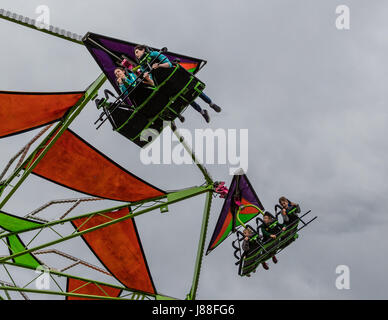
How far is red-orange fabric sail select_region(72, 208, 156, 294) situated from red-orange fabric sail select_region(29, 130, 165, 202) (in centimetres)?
143

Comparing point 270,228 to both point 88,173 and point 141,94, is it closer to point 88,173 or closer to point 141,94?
point 88,173

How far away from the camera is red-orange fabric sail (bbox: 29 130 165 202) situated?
11.8 m

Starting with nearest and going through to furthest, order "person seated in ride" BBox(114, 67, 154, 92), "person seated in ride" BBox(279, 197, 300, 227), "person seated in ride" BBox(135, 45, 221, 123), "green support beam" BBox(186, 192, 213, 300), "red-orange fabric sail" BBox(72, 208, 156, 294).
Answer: "person seated in ride" BBox(135, 45, 221, 123) → "person seated in ride" BBox(114, 67, 154, 92) → "person seated in ride" BBox(279, 197, 300, 227) → "green support beam" BBox(186, 192, 213, 300) → "red-orange fabric sail" BBox(72, 208, 156, 294)

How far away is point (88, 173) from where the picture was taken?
12227mm

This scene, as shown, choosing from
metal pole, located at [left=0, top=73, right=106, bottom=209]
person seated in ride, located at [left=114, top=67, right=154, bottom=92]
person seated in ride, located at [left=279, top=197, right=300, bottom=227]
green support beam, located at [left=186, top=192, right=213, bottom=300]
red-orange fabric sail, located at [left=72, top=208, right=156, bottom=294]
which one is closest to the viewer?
person seated in ride, located at [left=114, top=67, right=154, bottom=92]

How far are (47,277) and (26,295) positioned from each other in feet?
7.73

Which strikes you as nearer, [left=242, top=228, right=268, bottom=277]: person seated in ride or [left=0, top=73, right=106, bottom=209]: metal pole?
[left=0, top=73, right=106, bottom=209]: metal pole

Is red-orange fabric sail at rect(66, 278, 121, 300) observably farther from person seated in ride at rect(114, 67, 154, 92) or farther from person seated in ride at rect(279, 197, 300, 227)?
person seated in ride at rect(114, 67, 154, 92)

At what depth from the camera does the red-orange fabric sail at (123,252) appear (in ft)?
45.4


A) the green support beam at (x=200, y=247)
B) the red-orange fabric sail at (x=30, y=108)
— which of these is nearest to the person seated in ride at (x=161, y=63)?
the red-orange fabric sail at (x=30, y=108)

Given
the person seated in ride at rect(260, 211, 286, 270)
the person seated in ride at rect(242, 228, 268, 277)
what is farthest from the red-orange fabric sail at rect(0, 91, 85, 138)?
the person seated in ride at rect(260, 211, 286, 270)

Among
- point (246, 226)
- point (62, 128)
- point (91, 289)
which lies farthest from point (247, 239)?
point (91, 289)
